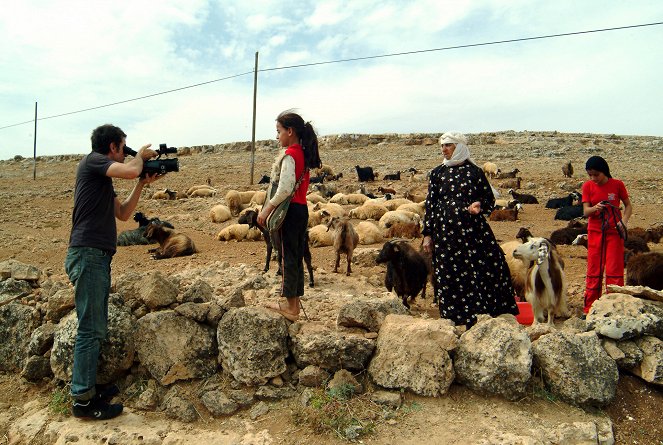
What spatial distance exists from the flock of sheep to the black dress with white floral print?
0.85 meters

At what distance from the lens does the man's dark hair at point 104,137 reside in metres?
3.44

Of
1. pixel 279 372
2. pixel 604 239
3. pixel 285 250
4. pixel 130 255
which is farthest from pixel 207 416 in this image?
pixel 130 255

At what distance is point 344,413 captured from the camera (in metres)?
3.35

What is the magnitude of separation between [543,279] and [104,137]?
4274 millimetres

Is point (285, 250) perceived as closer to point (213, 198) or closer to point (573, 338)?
point (573, 338)

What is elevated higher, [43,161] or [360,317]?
[43,161]

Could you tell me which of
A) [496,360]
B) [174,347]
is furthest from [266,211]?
[496,360]

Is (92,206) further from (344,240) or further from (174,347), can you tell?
(344,240)

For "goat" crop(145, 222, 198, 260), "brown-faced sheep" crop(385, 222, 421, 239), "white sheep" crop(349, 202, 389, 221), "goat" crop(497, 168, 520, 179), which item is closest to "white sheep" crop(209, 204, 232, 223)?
"goat" crop(145, 222, 198, 260)

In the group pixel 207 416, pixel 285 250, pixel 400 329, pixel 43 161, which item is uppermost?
pixel 43 161

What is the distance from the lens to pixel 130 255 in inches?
399

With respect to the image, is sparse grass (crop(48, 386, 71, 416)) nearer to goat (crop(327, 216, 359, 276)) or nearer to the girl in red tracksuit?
goat (crop(327, 216, 359, 276))

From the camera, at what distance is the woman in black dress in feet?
14.4

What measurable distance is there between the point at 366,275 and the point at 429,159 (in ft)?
68.1
